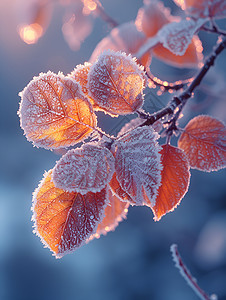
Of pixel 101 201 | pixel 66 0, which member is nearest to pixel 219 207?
pixel 66 0

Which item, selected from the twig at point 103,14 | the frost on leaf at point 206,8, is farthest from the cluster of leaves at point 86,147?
the twig at point 103,14

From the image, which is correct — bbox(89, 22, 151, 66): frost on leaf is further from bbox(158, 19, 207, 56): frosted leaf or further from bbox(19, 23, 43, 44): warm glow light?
bbox(19, 23, 43, 44): warm glow light

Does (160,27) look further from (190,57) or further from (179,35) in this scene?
(179,35)

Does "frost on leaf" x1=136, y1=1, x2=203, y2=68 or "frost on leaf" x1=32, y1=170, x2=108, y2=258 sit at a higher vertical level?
"frost on leaf" x1=136, y1=1, x2=203, y2=68

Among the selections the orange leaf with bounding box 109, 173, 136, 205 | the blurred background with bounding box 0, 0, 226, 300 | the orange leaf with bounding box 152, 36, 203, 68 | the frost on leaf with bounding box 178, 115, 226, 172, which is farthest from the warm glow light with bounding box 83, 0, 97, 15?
the blurred background with bounding box 0, 0, 226, 300

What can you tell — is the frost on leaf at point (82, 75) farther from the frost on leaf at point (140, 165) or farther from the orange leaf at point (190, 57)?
the orange leaf at point (190, 57)
